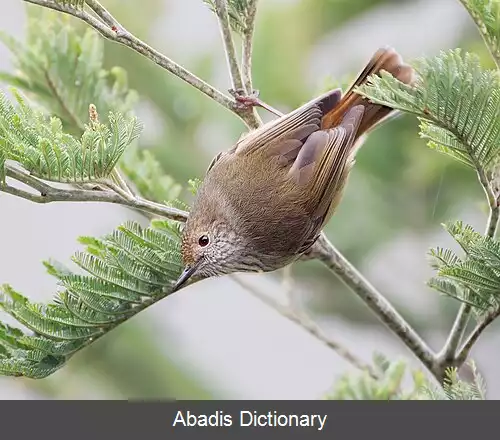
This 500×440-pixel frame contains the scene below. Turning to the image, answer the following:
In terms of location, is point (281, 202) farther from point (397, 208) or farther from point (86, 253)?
point (397, 208)

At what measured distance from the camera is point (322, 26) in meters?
2.63

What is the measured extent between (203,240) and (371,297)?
35 centimetres

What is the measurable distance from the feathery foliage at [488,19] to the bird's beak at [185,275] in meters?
0.64

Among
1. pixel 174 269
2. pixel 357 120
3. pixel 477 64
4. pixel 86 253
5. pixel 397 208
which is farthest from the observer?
pixel 397 208

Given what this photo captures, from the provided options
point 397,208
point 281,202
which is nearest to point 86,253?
point 281,202

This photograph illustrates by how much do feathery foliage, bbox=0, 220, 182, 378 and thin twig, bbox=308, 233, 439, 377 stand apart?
31 cm

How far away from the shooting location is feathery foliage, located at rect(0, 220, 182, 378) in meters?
1.42

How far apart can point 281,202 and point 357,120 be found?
9.1 inches

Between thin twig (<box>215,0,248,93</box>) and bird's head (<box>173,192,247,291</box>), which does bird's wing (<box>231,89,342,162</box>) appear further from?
thin twig (<box>215,0,248,93</box>)

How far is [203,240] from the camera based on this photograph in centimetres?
170

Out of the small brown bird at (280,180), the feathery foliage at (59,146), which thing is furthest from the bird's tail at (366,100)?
the feathery foliage at (59,146)
